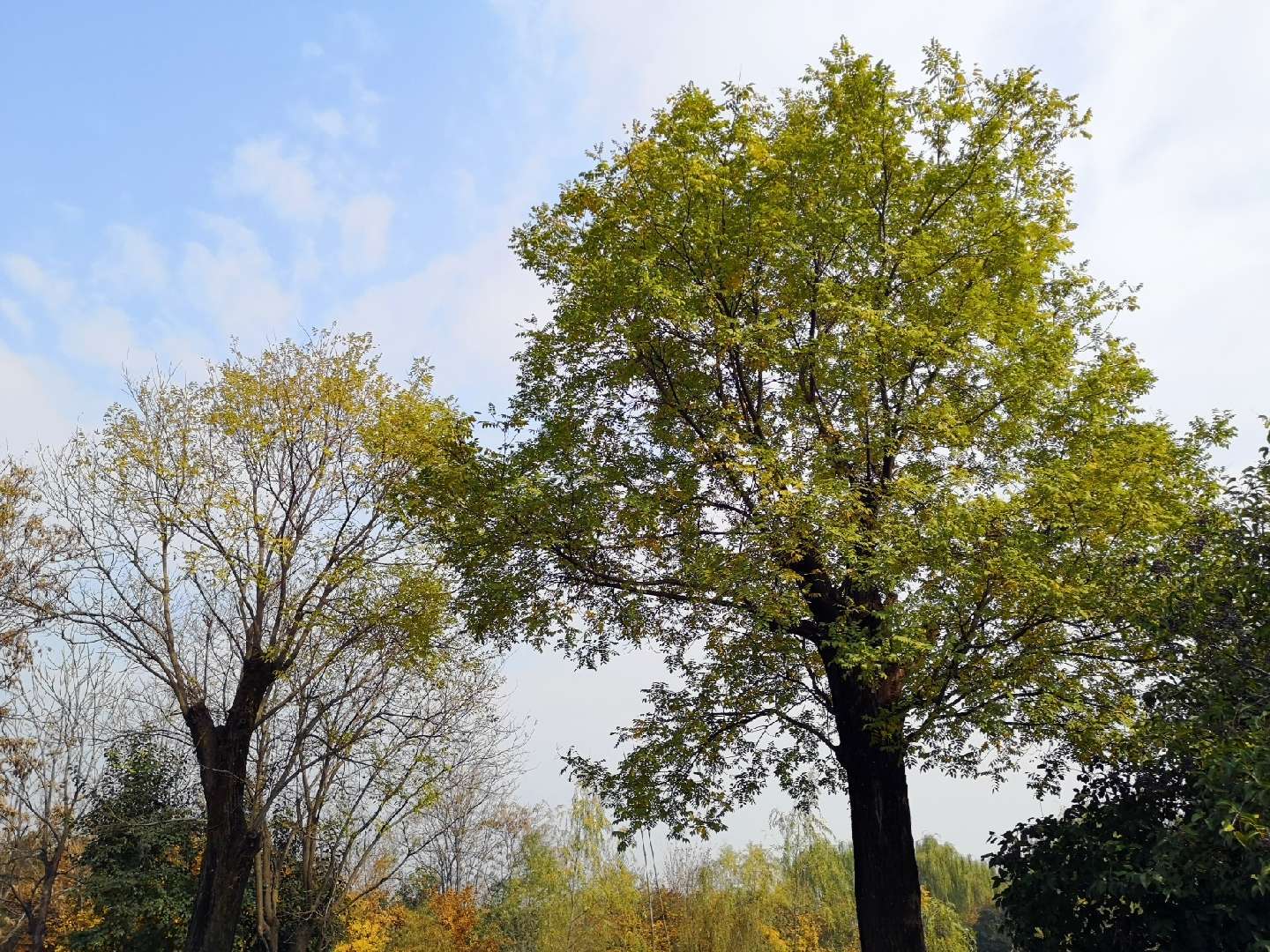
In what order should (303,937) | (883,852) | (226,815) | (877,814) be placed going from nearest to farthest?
(883,852) < (877,814) < (226,815) < (303,937)

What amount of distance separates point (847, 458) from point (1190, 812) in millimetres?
4408

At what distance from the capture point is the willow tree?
332 inches

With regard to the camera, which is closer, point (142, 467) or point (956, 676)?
point (956, 676)

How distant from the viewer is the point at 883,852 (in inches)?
361

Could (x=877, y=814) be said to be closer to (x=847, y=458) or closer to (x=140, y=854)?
(x=847, y=458)

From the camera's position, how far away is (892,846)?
916 cm

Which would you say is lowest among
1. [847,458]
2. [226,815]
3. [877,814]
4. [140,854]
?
[140,854]

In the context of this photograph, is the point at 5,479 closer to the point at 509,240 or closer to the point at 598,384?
the point at 509,240

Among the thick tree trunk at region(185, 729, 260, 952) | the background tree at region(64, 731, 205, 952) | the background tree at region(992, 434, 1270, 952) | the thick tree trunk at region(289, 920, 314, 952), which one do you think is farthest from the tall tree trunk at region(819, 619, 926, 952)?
the background tree at region(64, 731, 205, 952)

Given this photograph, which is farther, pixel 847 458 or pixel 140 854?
pixel 140 854

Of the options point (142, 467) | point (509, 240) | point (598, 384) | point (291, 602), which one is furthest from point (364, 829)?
→ point (509, 240)

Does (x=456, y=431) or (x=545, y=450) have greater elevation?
(x=456, y=431)

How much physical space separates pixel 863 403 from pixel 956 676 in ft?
9.77

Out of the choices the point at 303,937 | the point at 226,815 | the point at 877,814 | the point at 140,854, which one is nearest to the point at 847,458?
the point at 877,814
